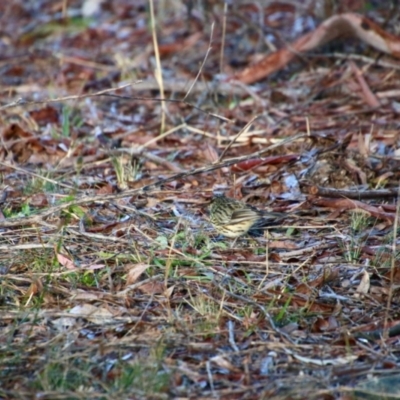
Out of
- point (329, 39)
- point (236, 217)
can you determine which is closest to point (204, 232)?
point (236, 217)

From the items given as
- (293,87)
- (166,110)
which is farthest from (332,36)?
(166,110)

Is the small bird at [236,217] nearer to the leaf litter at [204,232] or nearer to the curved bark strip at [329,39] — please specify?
the leaf litter at [204,232]

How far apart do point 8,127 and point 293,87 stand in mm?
3094

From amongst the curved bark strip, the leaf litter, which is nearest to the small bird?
the leaf litter

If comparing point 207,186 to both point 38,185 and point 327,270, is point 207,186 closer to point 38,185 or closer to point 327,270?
point 38,185

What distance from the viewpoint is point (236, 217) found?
5652 millimetres

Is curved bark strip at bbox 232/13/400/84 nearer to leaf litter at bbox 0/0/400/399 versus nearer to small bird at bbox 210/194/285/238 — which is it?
leaf litter at bbox 0/0/400/399

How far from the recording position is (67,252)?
5527 millimetres

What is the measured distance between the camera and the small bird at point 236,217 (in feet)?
18.6

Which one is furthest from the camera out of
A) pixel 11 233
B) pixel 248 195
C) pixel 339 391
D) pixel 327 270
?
pixel 248 195

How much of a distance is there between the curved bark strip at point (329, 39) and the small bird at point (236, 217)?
11.8 ft

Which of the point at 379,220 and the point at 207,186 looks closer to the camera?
the point at 379,220

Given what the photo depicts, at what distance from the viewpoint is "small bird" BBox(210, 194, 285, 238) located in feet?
18.6

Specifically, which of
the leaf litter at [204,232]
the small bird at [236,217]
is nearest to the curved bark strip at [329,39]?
the leaf litter at [204,232]
